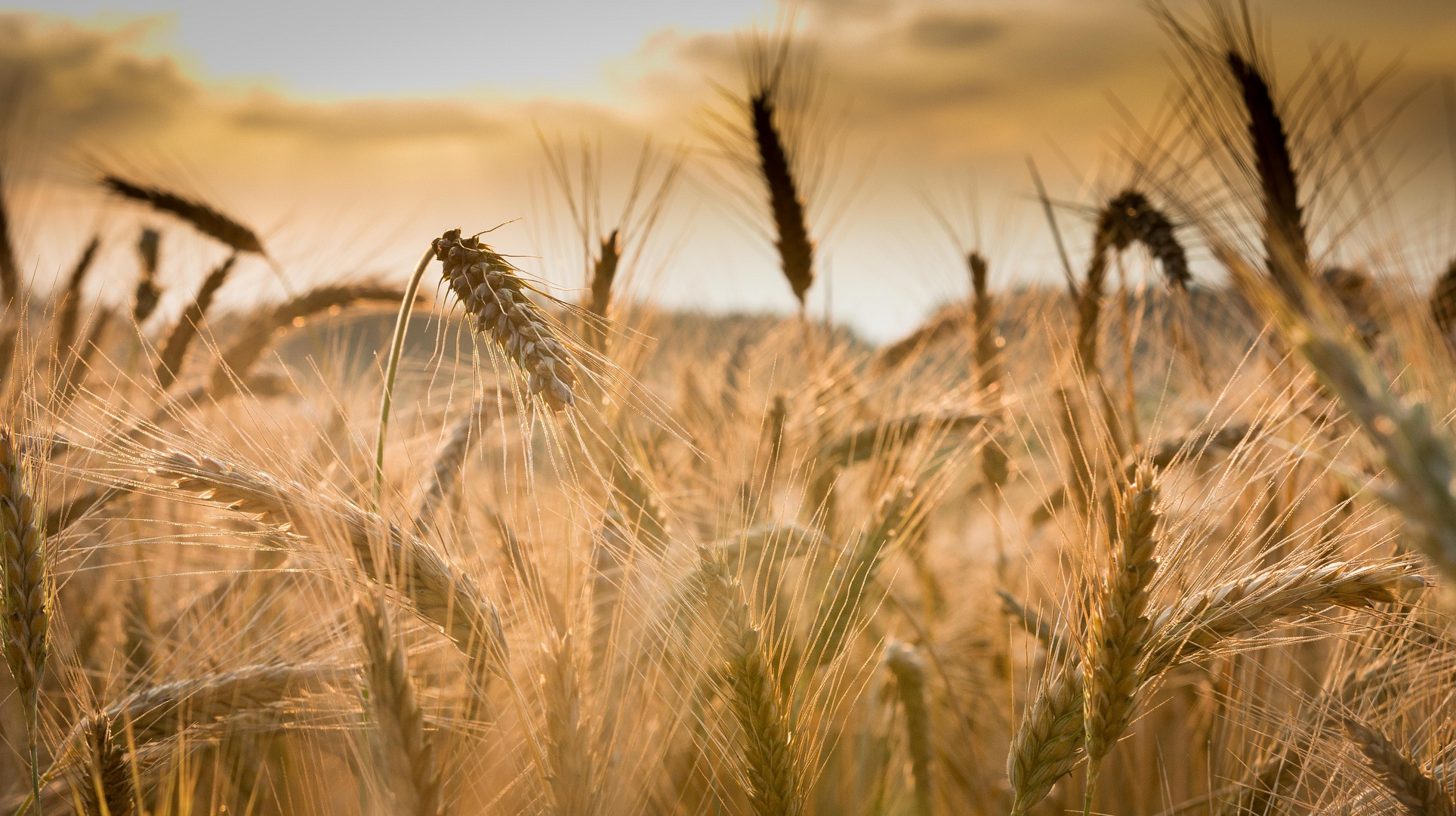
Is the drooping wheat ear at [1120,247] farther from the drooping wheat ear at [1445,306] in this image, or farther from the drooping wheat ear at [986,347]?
the drooping wheat ear at [1445,306]

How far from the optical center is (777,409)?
186 centimetres

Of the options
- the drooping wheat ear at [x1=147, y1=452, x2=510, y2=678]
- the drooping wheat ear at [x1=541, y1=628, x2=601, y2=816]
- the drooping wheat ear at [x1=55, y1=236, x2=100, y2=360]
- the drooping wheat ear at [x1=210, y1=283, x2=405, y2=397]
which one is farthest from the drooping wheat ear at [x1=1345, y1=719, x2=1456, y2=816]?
the drooping wheat ear at [x1=55, y1=236, x2=100, y2=360]

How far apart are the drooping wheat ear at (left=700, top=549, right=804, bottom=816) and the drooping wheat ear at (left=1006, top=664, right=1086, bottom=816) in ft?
0.97

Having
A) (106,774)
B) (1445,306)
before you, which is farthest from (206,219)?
(1445,306)

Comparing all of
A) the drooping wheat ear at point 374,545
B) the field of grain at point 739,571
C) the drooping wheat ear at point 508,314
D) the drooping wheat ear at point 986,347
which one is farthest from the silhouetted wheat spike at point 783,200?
the drooping wheat ear at point 374,545

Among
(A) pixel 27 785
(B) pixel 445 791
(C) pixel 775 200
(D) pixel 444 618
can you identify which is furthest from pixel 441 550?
(C) pixel 775 200

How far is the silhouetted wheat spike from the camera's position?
2428 millimetres

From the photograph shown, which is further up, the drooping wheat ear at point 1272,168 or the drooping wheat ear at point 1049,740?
the drooping wheat ear at point 1272,168

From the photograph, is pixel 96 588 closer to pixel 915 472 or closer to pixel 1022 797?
pixel 915 472

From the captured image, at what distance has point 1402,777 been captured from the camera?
103 centimetres

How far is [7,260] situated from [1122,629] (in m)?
4.26

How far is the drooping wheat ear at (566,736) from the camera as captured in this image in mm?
883

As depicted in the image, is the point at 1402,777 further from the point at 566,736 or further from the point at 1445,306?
the point at 1445,306

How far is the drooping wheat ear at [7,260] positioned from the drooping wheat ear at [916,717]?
3703 millimetres
